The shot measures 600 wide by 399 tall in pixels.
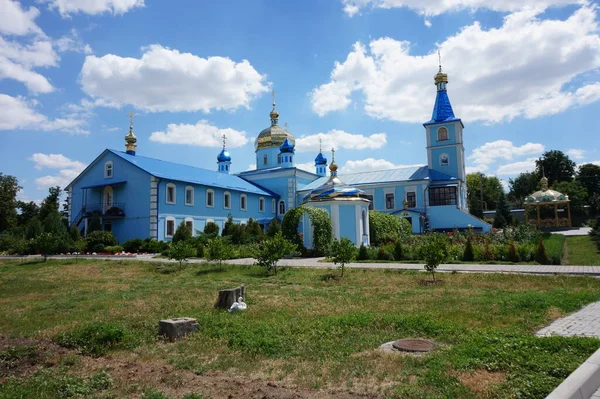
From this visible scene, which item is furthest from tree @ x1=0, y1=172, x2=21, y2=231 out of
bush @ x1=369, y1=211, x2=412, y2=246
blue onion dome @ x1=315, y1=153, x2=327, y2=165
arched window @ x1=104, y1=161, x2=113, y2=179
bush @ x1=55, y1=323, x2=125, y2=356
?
bush @ x1=55, y1=323, x2=125, y2=356

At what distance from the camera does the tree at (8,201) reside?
4253cm

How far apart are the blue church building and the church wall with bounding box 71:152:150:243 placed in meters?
0.07

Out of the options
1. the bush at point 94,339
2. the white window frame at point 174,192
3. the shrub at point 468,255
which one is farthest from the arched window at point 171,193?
the bush at point 94,339

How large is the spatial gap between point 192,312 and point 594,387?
20.2 feet

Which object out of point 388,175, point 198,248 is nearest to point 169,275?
point 198,248

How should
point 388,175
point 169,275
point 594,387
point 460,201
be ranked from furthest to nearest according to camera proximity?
point 388,175
point 460,201
point 169,275
point 594,387

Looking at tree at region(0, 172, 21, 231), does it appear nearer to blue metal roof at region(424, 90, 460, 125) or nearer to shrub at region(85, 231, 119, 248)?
shrub at region(85, 231, 119, 248)

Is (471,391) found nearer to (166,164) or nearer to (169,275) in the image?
(169,275)

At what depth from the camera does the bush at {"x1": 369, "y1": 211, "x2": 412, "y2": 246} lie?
25294mm

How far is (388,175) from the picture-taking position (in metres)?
39.9

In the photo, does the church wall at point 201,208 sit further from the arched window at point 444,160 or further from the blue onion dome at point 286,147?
the arched window at point 444,160

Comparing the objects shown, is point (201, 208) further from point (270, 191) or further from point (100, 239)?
point (270, 191)

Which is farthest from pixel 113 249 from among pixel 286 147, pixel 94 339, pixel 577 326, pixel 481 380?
pixel 481 380

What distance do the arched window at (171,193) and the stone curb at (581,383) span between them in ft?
89.1
